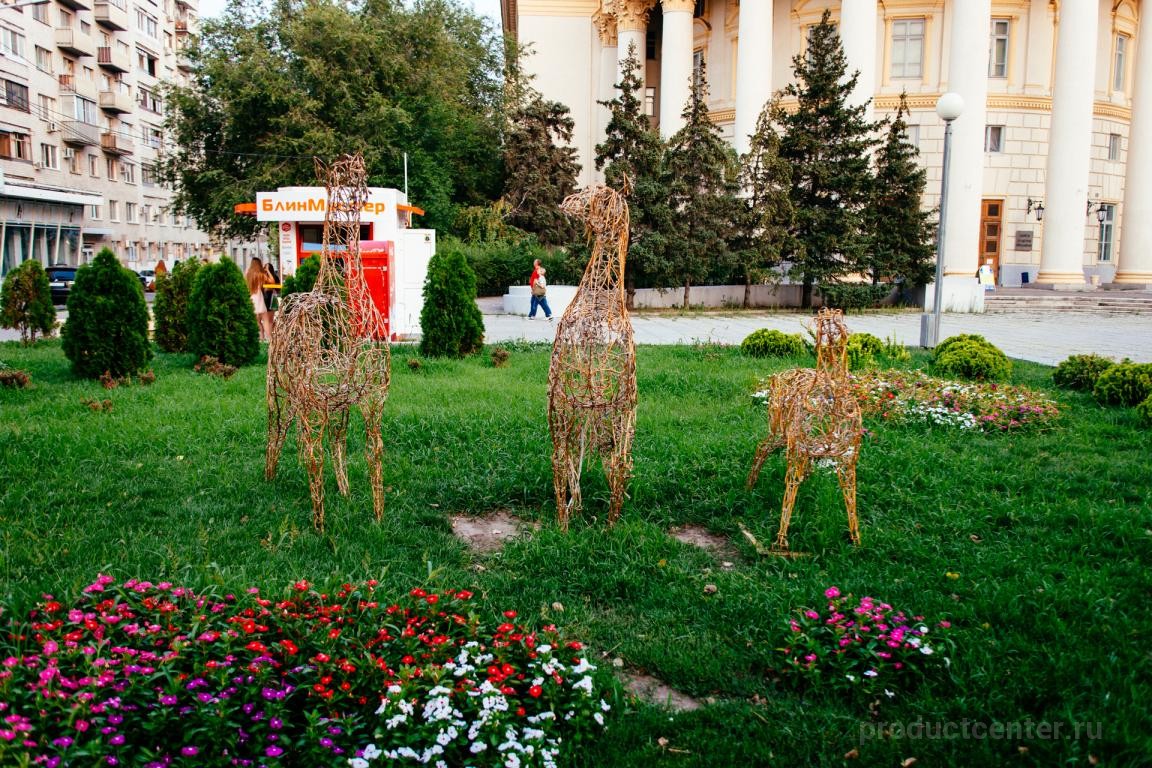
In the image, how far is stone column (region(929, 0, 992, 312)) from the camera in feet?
91.5

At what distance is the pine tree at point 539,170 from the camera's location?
34.3 metres

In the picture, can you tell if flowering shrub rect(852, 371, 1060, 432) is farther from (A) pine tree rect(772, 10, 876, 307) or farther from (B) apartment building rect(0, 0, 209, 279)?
(B) apartment building rect(0, 0, 209, 279)

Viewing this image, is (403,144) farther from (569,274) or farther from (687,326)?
(687,326)

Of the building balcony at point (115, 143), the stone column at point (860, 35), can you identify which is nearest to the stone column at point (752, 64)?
the stone column at point (860, 35)

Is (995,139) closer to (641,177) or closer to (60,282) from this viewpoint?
(641,177)

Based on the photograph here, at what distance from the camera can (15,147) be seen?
45.6 metres

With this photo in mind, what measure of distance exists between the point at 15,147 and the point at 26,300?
124 ft

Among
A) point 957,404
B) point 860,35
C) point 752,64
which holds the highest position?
point 860,35

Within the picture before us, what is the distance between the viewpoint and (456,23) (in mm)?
39438

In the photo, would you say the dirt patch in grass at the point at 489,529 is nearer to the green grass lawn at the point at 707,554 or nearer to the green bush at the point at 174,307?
the green grass lawn at the point at 707,554

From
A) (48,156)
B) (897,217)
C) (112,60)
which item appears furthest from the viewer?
(112,60)

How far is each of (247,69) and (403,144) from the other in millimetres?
5807

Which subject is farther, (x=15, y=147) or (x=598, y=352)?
(x=15, y=147)

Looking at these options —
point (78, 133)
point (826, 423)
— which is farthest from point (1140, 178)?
point (78, 133)
